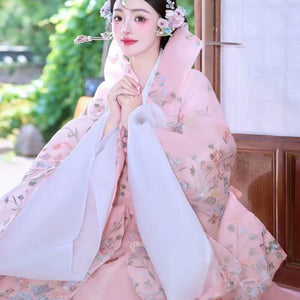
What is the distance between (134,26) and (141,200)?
52cm

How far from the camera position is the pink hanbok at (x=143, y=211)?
1.61 metres

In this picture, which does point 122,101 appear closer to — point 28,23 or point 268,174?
point 268,174

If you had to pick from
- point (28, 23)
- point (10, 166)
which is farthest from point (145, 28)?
point (28, 23)

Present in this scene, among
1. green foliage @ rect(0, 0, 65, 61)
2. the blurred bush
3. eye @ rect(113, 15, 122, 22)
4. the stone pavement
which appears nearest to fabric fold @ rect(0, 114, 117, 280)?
eye @ rect(113, 15, 122, 22)

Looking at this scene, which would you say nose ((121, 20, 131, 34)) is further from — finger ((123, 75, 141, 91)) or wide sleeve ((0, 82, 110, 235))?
wide sleeve ((0, 82, 110, 235))

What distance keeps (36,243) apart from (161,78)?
23.4 inches

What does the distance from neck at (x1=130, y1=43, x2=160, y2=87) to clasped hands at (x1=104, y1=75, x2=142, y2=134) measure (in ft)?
0.24

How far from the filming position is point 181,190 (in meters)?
1.64

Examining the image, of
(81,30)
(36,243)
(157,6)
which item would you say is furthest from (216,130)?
(81,30)

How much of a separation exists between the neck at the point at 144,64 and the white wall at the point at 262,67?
27.3 inches

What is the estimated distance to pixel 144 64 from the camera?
187 cm

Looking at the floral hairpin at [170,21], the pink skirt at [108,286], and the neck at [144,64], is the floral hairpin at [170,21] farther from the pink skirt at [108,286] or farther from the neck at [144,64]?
the pink skirt at [108,286]

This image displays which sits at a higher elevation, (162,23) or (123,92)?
(162,23)

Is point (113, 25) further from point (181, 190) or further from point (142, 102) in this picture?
point (181, 190)
